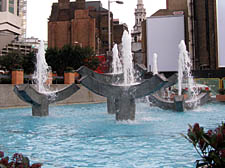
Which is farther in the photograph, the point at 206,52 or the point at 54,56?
the point at 206,52

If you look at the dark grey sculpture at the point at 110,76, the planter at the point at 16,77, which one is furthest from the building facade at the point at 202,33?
the planter at the point at 16,77

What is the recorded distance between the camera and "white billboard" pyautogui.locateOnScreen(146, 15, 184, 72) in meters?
54.9

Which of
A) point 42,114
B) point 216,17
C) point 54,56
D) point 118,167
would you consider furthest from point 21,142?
point 216,17

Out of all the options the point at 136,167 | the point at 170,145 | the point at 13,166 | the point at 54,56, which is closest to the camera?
the point at 13,166

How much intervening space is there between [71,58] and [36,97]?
71.7 feet

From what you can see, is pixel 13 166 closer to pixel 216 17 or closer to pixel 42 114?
pixel 42 114

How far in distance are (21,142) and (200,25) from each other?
2011 inches

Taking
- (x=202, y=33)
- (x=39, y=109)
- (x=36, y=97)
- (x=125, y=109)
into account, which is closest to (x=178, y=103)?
(x=125, y=109)

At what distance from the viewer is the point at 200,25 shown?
52781 millimetres

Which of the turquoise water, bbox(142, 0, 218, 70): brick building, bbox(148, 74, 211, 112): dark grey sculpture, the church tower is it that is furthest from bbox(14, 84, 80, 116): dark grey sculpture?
the church tower

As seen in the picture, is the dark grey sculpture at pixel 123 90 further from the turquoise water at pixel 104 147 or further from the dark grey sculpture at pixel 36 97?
the dark grey sculpture at pixel 36 97

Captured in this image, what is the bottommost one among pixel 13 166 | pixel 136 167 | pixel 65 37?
pixel 136 167

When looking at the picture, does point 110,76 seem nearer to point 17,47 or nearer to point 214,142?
point 214,142

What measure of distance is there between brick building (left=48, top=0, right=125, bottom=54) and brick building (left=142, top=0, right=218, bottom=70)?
58.1ft
